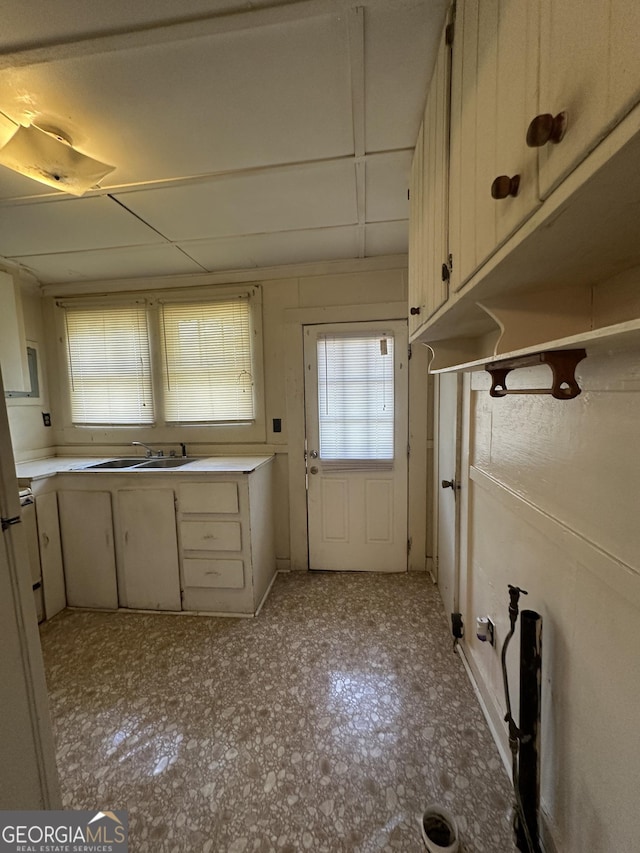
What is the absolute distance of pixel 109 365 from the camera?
9.30ft

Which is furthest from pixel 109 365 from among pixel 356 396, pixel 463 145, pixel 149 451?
pixel 463 145

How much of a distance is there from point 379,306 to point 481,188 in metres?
1.85

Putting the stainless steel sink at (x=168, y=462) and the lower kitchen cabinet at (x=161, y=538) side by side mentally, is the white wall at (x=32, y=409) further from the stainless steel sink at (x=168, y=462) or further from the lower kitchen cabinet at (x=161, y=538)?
the stainless steel sink at (x=168, y=462)

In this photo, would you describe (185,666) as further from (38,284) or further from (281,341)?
(38,284)

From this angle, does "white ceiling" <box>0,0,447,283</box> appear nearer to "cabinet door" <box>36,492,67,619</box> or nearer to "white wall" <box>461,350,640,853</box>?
"white wall" <box>461,350,640,853</box>

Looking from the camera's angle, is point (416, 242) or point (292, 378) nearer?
point (416, 242)

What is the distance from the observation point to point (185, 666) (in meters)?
1.81

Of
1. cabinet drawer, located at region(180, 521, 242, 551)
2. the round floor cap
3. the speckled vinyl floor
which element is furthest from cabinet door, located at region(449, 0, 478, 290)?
cabinet drawer, located at region(180, 521, 242, 551)

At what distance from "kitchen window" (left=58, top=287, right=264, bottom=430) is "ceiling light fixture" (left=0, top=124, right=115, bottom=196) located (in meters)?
1.34

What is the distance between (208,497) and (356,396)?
1315 millimetres

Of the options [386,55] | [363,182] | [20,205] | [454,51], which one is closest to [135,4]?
[386,55]

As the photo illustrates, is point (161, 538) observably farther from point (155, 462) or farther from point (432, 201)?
point (432, 201)

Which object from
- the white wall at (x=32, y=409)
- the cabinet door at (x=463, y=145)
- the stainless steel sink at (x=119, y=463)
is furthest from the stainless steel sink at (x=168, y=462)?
the cabinet door at (x=463, y=145)

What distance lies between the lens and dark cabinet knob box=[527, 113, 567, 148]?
436 mm
